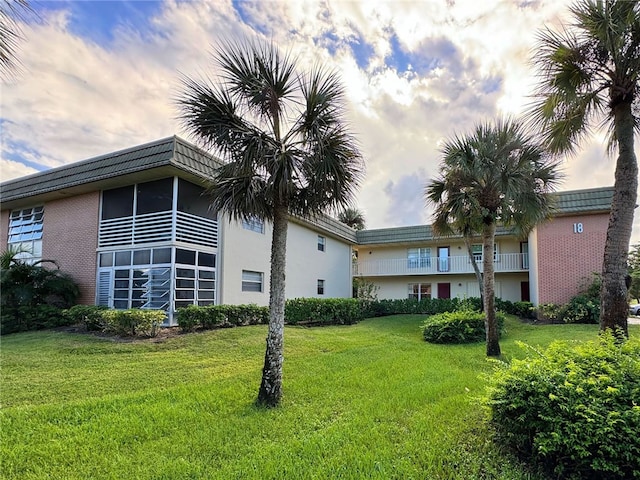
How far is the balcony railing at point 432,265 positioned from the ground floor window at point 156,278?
43.2ft

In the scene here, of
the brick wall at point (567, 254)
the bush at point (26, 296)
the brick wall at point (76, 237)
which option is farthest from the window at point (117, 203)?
the brick wall at point (567, 254)

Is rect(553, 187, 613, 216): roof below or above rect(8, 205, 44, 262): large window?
above

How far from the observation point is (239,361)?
7.95 m

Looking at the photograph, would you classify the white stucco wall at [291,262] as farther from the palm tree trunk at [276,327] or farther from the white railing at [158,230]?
the palm tree trunk at [276,327]

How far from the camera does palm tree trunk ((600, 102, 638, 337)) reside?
507 centimetres

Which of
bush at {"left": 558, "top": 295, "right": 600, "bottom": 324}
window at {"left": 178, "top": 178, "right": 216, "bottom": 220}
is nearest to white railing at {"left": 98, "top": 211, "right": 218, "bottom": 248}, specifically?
window at {"left": 178, "top": 178, "right": 216, "bottom": 220}

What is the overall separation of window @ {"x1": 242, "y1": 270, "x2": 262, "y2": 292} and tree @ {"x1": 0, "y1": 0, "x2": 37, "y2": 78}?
1189 cm

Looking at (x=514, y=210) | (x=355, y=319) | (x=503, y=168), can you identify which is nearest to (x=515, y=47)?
(x=503, y=168)

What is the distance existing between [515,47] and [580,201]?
13.6 m

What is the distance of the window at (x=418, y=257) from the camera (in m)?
22.7

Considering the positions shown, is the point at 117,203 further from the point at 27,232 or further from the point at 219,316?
the point at 219,316

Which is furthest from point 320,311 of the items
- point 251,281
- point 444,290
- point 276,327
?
point 444,290

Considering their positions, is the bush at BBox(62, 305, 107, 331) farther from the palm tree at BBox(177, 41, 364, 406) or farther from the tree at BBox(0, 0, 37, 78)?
the tree at BBox(0, 0, 37, 78)

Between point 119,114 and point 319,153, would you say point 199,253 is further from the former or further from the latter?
point 319,153
